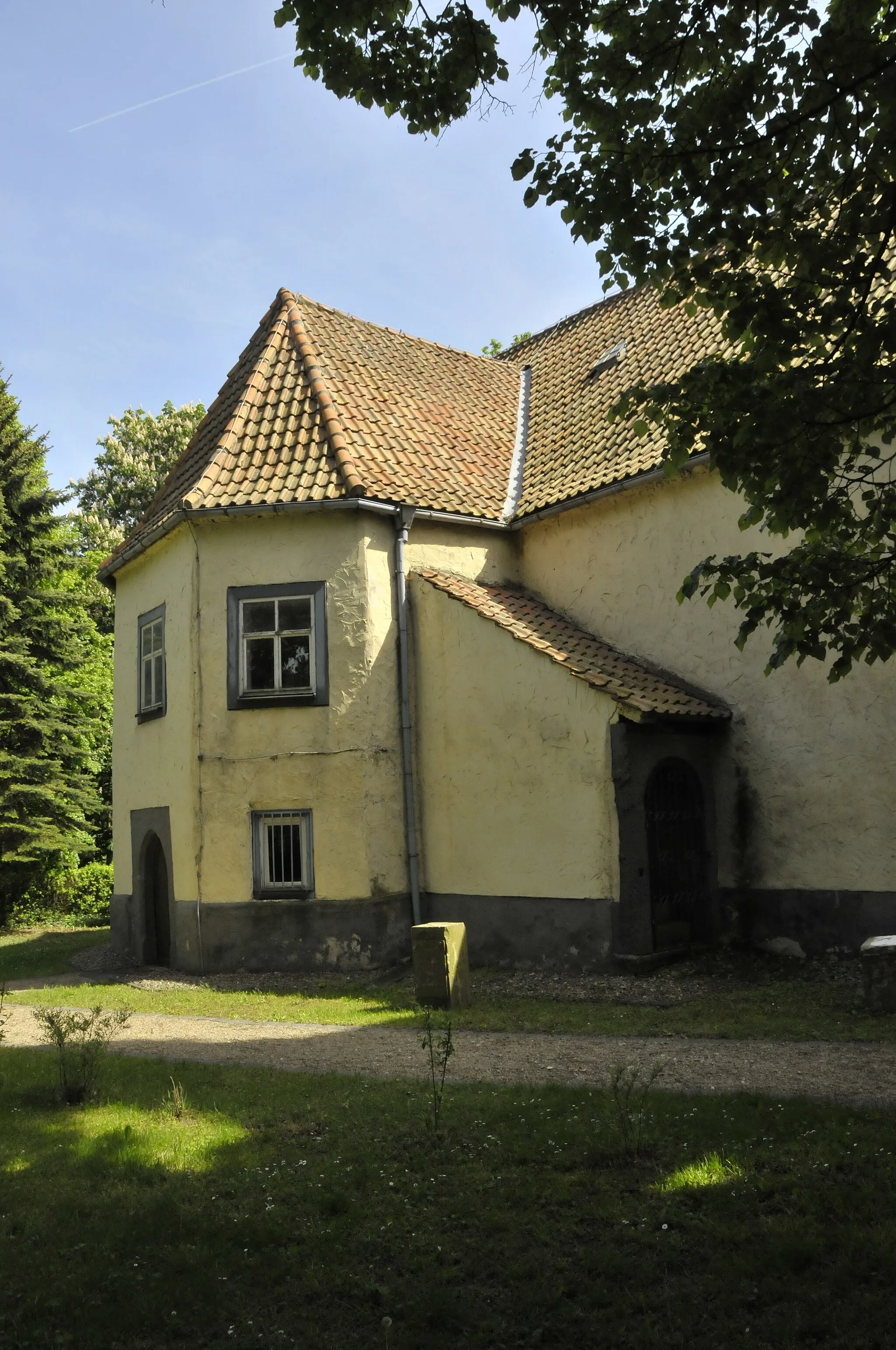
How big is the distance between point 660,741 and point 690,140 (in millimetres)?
7982

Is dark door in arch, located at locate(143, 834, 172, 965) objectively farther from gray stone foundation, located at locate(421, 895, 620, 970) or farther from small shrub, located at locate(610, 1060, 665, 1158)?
small shrub, located at locate(610, 1060, 665, 1158)

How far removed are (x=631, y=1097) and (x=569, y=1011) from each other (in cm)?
404

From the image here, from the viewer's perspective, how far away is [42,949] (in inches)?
763

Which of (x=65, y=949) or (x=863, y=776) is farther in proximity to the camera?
(x=65, y=949)

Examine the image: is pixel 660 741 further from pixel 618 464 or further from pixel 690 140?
pixel 690 140

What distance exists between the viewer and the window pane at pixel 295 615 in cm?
1439

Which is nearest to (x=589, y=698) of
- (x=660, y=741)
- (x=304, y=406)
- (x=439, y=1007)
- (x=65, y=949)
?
(x=660, y=741)

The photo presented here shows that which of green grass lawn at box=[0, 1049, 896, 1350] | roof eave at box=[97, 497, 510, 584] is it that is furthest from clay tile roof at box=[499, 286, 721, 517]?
green grass lawn at box=[0, 1049, 896, 1350]

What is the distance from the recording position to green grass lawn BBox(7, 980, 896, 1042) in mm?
9258

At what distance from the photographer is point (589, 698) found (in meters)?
12.6

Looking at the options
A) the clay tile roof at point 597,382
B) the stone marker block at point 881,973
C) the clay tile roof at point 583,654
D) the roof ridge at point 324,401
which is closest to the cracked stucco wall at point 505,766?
the clay tile roof at point 583,654

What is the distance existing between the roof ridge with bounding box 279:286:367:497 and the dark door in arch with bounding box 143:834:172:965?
6.03 meters

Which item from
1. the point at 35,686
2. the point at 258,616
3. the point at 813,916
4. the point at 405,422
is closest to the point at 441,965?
the point at 813,916

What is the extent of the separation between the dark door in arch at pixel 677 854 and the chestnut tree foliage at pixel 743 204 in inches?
278
